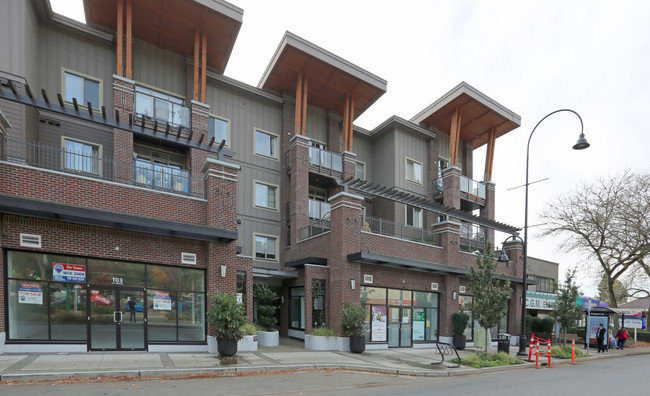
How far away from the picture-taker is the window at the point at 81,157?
53.8ft

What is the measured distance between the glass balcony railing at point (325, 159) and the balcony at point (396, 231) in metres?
3.74

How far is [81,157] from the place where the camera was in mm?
17172

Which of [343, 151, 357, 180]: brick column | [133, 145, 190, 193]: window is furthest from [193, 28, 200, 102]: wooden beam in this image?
[343, 151, 357, 180]: brick column

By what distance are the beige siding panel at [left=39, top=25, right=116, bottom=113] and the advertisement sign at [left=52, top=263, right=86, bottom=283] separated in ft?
27.8

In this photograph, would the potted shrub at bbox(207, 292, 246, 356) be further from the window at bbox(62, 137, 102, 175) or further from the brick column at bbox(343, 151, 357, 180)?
the brick column at bbox(343, 151, 357, 180)

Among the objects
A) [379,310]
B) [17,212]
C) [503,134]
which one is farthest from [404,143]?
[17,212]

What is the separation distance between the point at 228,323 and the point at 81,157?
1057 cm

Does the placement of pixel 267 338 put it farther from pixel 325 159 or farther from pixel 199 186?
pixel 325 159

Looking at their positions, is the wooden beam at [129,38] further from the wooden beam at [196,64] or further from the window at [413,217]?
the window at [413,217]

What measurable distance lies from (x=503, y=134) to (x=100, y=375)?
30818mm

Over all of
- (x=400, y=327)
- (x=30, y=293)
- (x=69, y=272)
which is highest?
(x=69, y=272)

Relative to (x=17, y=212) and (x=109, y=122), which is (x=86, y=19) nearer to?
(x=109, y=122)

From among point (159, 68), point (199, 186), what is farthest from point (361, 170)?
point (159, 68)

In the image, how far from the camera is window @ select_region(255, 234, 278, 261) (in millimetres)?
22556
